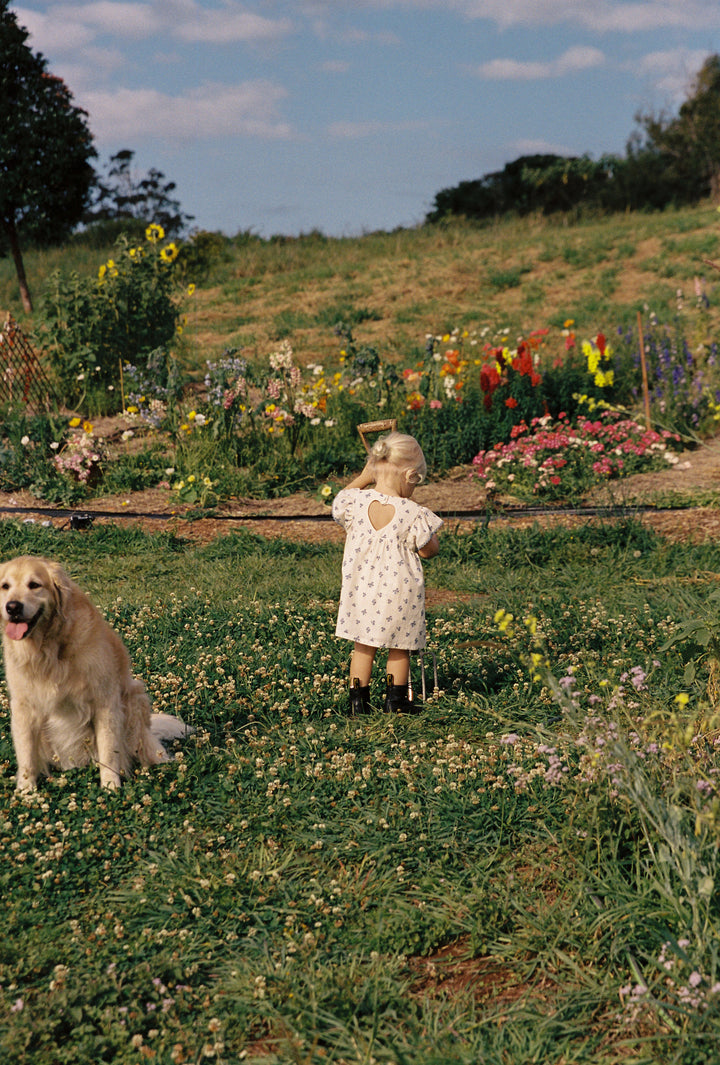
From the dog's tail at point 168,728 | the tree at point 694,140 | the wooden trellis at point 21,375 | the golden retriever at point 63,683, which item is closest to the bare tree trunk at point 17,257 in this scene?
the wooden trellis at point 21,375

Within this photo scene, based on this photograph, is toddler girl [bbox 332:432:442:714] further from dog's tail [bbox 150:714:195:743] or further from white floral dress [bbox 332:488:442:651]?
dog's tail [bbox 150:714:195:743]

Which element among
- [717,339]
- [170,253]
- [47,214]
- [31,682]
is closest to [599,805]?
[31,682]

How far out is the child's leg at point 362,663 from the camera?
4.73 m

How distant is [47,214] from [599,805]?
677 inches

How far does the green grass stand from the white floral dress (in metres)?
0.39

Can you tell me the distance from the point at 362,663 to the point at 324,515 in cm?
425

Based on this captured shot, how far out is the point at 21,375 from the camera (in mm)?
12664

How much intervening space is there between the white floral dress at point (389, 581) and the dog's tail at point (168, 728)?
891 mm

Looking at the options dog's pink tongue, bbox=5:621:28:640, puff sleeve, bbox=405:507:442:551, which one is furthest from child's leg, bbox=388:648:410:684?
dog's pink tongue, bbox=5:621:28:640

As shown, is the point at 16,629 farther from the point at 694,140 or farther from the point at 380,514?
the point at 694,140

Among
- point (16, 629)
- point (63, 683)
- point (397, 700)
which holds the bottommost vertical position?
point (397, 700)

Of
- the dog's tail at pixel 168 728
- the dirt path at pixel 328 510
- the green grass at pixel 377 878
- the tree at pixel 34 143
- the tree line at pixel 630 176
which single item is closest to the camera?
the green grass at pixel 377 878

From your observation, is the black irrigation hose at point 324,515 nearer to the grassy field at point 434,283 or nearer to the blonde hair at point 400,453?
the blonde hair at point 400,453

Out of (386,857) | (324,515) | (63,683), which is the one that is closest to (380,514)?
(63,683)
